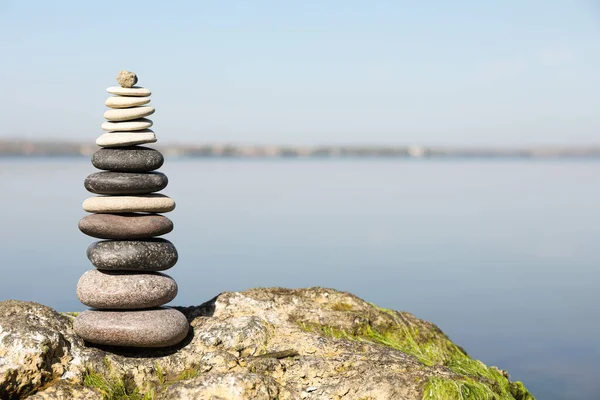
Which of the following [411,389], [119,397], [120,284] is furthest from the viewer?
[120,284]

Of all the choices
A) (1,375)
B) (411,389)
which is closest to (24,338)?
(1,375)

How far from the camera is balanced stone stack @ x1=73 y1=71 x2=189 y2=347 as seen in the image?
1241 cm

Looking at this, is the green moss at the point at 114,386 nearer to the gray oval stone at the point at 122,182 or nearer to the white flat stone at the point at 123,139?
the gray oval stone at the point at 122,182

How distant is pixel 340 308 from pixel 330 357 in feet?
8.10

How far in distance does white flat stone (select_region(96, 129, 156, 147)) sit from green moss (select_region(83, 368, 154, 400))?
382 centimetres

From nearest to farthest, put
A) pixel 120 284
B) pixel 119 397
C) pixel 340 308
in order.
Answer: pixel 119 397
pixel 120 284
pixel 340 308

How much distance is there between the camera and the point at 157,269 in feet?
42.5

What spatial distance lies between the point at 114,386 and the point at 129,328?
3.13 ft

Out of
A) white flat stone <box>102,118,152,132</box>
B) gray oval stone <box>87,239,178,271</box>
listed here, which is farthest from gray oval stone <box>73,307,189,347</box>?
white flat stone <box>102,118,152,132</box>

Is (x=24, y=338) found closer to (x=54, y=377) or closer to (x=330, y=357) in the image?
(x=54, y=377)

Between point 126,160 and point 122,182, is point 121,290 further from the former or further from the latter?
point 126,160

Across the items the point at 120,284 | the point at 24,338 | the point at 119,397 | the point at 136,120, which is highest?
the point at 136,120

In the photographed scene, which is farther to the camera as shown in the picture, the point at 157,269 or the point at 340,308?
the point at 340,308

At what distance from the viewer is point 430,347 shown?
47.3 ft
